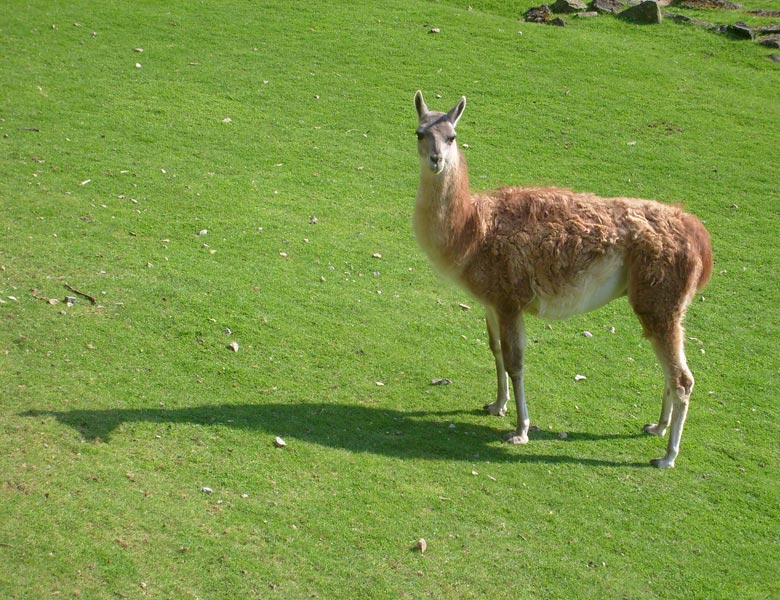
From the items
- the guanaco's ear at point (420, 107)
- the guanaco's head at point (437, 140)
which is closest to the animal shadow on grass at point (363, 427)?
the guanaco's head at point (437, 140)

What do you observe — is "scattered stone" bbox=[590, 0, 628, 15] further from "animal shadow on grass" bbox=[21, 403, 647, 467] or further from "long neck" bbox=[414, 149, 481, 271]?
"animal shadow on grass" bbox=[21, 403, 647, 467]

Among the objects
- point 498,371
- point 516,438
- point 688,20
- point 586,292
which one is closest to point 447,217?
point 586,292

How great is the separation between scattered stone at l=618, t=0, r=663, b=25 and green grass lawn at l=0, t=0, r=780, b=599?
8.62 ft

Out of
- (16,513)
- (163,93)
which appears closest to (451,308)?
(16,513)

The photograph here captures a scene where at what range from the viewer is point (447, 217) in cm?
724

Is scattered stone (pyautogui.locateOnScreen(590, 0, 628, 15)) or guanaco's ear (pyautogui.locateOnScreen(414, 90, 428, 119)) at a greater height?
scattered stone (pyautogui.locateOnScreen(590, 0, 628, 15))

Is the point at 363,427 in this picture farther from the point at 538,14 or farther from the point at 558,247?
the point at 538,14

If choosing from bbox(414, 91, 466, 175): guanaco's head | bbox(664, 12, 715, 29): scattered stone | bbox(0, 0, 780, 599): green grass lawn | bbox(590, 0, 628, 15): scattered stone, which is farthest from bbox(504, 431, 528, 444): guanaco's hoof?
bbox(664, 12, 715, 29): scattered stone

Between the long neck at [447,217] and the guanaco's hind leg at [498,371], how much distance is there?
2.12ft

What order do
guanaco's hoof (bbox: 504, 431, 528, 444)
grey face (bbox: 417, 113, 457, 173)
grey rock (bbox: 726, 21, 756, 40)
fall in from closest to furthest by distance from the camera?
grey face (bbox: 417, 113, 457, 173), guanaco's hoof (bbox: 504, 431, 528, 444), grey rock (bbox: 726, 21, 756, 40)

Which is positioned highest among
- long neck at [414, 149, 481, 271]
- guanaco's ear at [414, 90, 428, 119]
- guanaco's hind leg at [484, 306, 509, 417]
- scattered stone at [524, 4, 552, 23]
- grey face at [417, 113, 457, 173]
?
scattered stone at [524, 4, 552, 23]

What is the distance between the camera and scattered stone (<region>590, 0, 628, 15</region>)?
18359mm

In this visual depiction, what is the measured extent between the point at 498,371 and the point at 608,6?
13.3 metres

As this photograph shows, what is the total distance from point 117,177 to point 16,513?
20.0 ft
